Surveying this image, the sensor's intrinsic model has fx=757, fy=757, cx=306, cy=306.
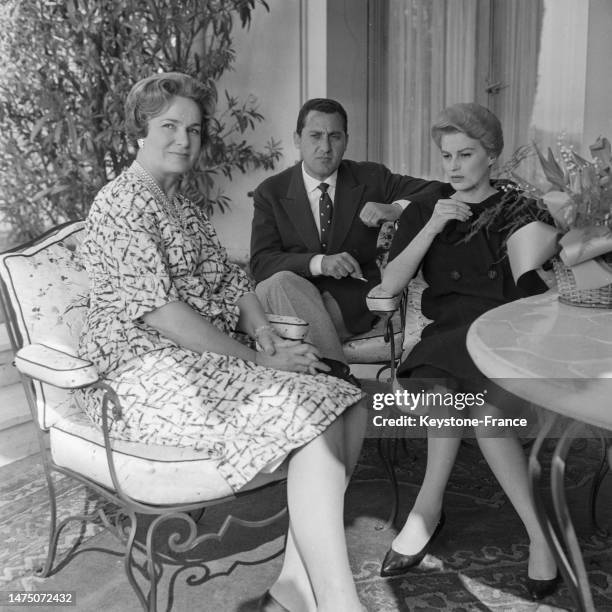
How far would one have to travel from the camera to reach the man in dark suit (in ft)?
9.11

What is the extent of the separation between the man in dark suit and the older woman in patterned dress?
0.53 m

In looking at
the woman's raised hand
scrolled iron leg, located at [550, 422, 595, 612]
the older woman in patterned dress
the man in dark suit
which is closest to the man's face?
the man in dark suit

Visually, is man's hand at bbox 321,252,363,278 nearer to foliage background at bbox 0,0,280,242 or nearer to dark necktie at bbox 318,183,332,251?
dark necktie at bbox 318,183,332,251

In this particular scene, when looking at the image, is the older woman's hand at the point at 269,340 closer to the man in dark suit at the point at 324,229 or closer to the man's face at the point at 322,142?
the man in dark suit at the point at 324,229

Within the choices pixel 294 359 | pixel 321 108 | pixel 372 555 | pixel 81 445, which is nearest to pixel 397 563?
pixel 372 555

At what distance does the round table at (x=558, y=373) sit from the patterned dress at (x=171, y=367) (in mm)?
479

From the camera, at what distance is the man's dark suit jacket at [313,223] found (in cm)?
293

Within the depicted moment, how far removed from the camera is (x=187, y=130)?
2.13 m

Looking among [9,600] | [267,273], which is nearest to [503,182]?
[267,273]

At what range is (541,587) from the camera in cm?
196

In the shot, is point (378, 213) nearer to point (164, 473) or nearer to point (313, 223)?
point (313, 223)

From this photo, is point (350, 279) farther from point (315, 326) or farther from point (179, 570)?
point (179, 570)

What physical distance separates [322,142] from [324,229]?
339 millimetres

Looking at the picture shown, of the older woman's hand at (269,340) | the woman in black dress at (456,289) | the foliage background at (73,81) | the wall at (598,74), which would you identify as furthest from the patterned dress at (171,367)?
the wall at (598,74)
